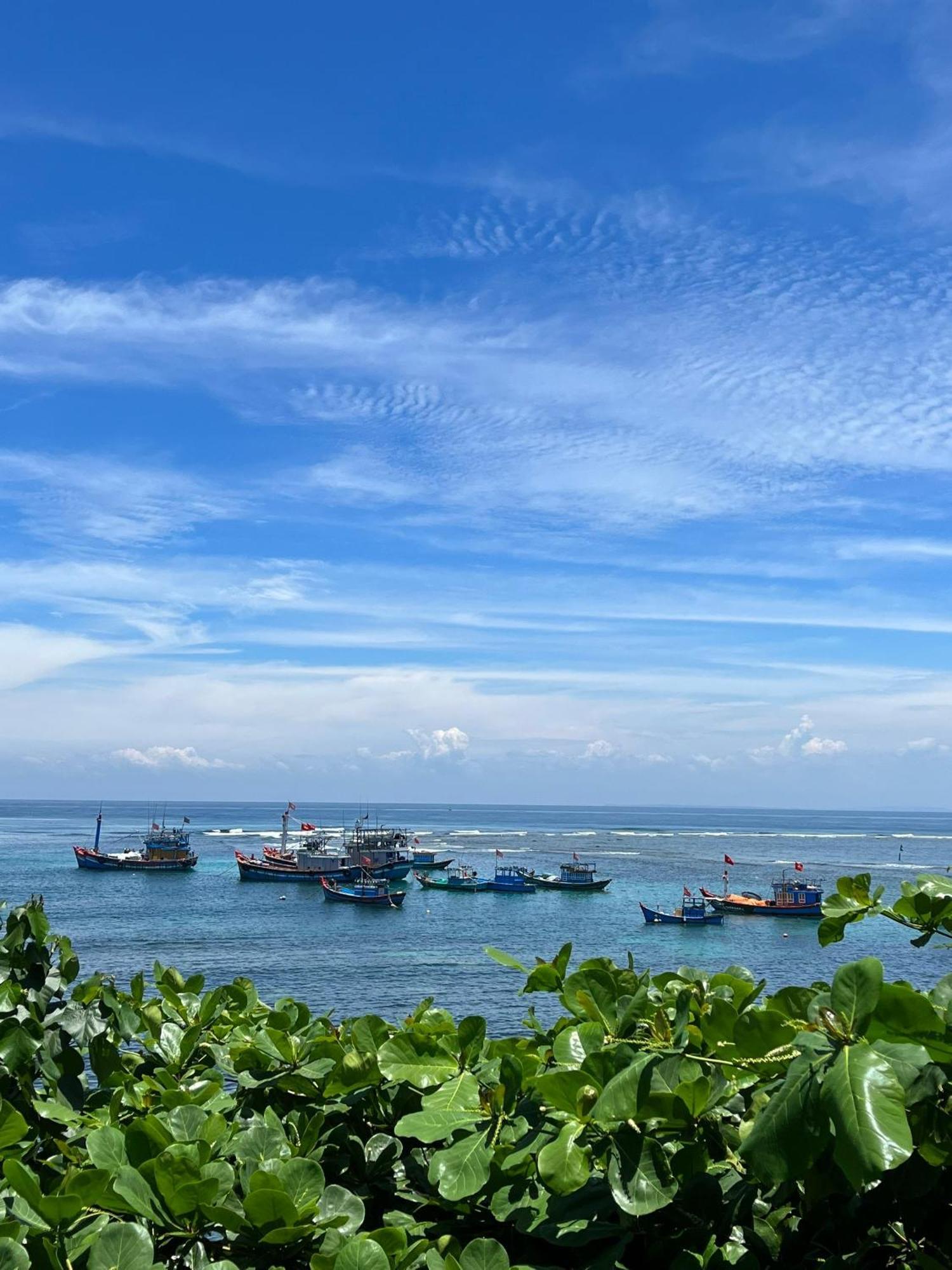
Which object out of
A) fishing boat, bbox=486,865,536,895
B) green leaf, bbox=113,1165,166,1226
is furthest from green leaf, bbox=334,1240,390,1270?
fishing boat, bbox=486,865,536,895

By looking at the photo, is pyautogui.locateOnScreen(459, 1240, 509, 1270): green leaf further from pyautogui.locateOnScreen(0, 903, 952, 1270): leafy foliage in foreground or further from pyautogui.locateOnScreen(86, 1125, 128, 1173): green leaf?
pyautogui.locateOnScreen(86, 1125, 128, 1173): green leaf

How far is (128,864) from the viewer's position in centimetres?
7975

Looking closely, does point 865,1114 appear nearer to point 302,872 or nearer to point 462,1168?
point 462,1168

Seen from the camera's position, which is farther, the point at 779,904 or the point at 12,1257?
the point at 779,904

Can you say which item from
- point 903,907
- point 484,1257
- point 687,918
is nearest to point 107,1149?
point 484,1257

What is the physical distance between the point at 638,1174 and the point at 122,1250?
79 cm

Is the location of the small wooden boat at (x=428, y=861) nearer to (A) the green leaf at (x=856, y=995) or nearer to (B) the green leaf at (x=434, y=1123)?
(B) the green leaf at (x=434, y=1123)

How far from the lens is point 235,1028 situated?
8.51ft

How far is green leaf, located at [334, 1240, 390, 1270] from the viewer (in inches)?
56.9

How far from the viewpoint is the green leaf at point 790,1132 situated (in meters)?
1.22

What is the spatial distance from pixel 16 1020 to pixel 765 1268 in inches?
73.8

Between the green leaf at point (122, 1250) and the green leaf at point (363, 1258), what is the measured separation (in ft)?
0.96

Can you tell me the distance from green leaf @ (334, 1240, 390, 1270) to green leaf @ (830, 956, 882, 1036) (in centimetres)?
76

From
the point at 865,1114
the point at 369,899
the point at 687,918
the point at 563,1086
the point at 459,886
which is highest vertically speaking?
the point at 865,1114
